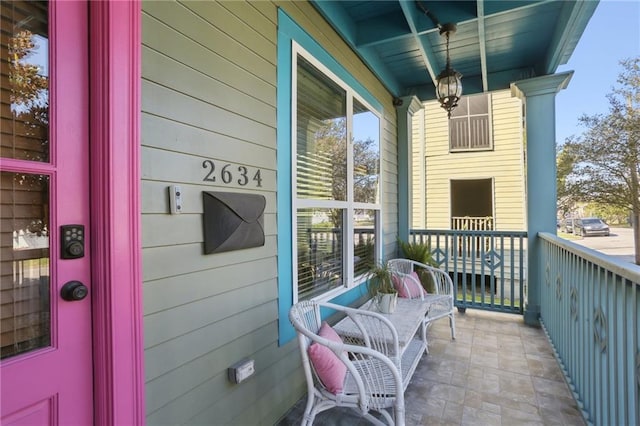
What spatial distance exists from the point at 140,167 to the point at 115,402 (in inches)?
32.8

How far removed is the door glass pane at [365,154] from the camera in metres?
3.21

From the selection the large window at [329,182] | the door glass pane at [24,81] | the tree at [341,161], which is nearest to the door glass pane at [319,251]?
the large window at [329,182]

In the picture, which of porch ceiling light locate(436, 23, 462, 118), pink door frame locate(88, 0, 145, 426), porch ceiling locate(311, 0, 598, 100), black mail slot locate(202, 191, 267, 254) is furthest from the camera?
porch ceiling light locate(436, 23, 462, 118)

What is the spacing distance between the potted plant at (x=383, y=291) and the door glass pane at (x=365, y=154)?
0.92 m

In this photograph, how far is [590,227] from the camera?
→ 16.3ft

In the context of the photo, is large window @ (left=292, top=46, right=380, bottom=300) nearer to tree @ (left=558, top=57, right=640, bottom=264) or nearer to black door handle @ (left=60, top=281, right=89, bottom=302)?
black door handle @ (left=60, top=281, right=89, bottom=302)

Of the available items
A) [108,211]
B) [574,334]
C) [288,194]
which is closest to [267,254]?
[288,194]

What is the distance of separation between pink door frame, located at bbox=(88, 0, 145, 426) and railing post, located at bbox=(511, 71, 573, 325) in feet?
12.8

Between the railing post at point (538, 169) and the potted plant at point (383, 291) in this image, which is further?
the railing post at point (538, 169)

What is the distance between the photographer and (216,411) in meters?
1.53

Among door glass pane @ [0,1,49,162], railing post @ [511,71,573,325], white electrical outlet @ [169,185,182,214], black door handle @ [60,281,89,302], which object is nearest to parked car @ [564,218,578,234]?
railing post @ [511,71,573,325]

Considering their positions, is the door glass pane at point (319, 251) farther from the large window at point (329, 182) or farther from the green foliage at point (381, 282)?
the green foliage at point (381, 282)

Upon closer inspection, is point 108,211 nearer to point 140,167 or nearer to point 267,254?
point 140,167

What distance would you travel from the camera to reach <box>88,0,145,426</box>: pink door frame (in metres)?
1.10
